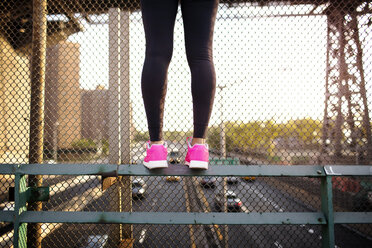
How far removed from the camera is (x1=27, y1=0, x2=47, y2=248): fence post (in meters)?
1.88

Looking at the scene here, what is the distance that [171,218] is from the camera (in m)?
1.29

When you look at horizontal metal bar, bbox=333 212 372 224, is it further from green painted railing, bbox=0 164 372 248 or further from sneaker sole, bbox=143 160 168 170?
sneaker sole, bbox=143 160 168 170

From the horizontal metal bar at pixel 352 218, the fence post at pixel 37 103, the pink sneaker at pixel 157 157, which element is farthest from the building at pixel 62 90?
the horizontal metal bar at pixel 352 218

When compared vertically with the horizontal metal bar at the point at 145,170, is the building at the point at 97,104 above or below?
above

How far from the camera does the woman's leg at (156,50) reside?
1.06 meters

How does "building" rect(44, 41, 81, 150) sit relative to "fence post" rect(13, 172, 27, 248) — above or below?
above

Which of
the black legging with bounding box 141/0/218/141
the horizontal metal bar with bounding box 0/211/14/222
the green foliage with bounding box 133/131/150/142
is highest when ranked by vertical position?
the black legging with bounding box 141/0/218/141

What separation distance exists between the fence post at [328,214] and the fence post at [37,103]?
2402 mm

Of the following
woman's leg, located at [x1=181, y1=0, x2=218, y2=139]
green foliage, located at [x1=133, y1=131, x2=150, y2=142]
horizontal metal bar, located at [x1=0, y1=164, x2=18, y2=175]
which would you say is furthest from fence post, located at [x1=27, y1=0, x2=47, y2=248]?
woman's leg, located at [x1=181, y1=0, x2=218, y2=139]

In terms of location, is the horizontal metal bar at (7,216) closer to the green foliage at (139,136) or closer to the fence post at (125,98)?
the fence post at (125,98)

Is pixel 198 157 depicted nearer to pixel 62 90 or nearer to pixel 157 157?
pixel 157 157

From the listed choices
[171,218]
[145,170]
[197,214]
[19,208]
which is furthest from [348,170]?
[19,208]

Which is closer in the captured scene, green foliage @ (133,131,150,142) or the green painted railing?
the green painted railing

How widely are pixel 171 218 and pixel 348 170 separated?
1.27m
